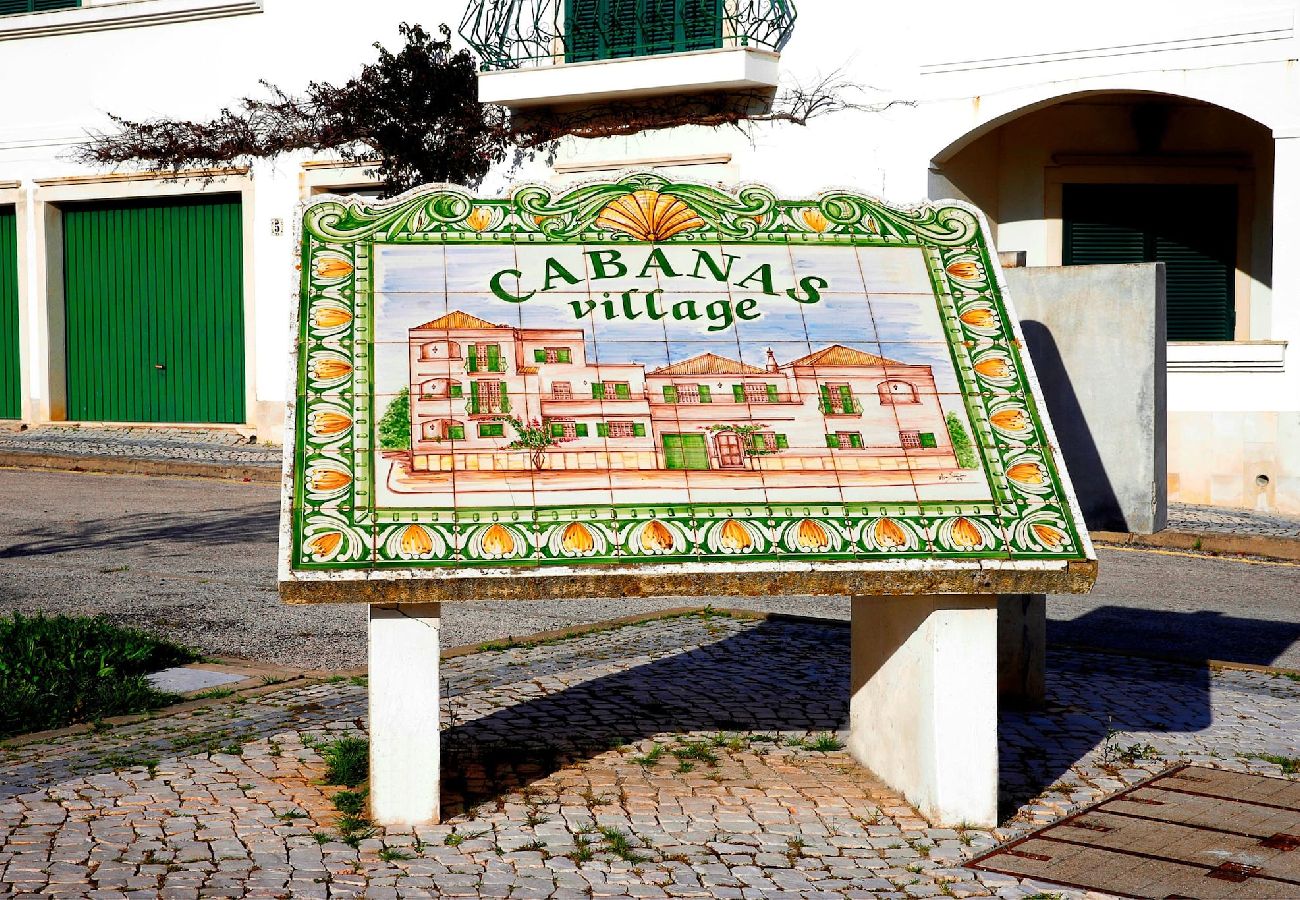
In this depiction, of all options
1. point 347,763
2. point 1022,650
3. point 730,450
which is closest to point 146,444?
point 1022,650

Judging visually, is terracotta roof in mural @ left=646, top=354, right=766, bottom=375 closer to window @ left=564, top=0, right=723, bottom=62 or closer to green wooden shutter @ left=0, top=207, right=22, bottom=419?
window @ left=564, top=0, right=723, bottom=62

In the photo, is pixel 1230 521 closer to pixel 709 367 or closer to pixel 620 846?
pixel 709 367

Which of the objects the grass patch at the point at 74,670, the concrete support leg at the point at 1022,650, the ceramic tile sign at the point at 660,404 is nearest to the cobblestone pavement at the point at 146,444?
the grass patch at the point at 74,670

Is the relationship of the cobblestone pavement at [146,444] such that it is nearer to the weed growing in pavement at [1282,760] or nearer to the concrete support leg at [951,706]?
the weed growing in pavement at [1282,760]

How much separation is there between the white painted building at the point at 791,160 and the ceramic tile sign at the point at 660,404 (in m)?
6.56

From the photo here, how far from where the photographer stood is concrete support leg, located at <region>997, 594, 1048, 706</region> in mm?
6625

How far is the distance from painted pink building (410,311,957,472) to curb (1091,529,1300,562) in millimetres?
7625

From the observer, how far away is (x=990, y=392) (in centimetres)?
521

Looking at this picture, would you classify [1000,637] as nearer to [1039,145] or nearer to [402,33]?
[1039,145]

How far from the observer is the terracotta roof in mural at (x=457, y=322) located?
5.14 meters

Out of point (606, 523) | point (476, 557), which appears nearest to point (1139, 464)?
point (606, 523)

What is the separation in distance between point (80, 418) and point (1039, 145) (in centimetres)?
1169

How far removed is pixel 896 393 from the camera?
5.17 m

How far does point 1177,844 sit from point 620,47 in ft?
44.3
